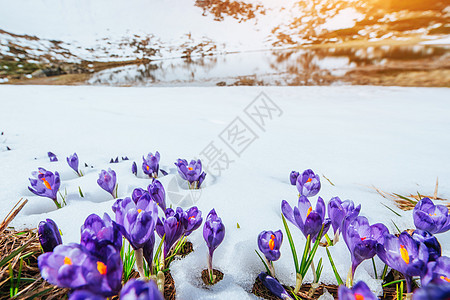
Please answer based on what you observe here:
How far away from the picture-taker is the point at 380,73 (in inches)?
301

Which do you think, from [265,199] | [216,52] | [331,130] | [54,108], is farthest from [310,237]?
[216,52]

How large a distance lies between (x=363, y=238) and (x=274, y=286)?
305 mm

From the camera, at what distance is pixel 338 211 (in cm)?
78

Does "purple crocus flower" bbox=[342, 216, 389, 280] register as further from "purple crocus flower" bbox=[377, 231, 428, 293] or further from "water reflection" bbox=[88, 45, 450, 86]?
"water reflection" bbox=[88, 45, 450, 86]

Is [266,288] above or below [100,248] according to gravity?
below

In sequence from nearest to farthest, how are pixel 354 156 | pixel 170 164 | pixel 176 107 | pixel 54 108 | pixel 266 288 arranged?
pixel 266 288, pixel 170 164, pixel 354 156, pixel 54 108, pixel 176 107

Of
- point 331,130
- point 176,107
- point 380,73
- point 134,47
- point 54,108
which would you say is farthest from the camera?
point 134,47

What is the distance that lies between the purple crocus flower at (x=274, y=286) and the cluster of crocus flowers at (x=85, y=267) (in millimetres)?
433

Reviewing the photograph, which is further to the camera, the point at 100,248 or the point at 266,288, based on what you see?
the point at 266,288

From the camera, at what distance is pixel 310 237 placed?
0.73 meters

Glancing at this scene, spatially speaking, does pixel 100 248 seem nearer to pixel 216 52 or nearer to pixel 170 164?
pixel 170 164

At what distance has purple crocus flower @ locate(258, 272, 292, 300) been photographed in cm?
A: 64

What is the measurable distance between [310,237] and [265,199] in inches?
17.2

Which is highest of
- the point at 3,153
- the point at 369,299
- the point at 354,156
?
the point at 369,299
